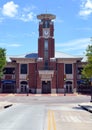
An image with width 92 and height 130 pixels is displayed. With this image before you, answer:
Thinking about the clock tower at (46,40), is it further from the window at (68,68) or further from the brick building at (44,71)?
the window at (68,68)

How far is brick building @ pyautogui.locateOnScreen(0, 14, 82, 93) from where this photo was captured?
8244cm

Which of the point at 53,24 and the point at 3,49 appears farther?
the point at 53,24

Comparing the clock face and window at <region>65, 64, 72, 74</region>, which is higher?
the clock face

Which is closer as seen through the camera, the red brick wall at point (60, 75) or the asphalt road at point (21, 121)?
the asphalt road at point (21, 121)

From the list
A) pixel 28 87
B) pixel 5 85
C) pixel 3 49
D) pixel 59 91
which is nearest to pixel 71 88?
pixel 59 91

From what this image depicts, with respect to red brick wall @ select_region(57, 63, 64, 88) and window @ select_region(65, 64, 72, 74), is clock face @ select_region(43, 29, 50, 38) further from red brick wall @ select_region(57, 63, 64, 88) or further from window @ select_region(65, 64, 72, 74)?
window @ select_region(65, 64, 72, 74)

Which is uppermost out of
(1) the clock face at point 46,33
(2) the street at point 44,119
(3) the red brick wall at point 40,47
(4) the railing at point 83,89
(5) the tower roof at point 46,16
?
(5) the tower roof at point 46,16

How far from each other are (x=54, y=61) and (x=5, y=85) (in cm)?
1339

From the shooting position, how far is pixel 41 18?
3346 inches

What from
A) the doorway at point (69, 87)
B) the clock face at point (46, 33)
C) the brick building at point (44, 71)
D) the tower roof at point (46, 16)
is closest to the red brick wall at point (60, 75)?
the brick building at point (44, 71)

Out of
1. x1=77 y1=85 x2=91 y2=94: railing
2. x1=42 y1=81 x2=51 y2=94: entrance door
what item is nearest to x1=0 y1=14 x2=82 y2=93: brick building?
x1=42 y1=81 x2=51 y2=94: entrance door

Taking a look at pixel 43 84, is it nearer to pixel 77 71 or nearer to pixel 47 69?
pixel 47 69

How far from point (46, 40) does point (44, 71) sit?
7.70 metres

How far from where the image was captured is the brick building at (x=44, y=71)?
8244cm
